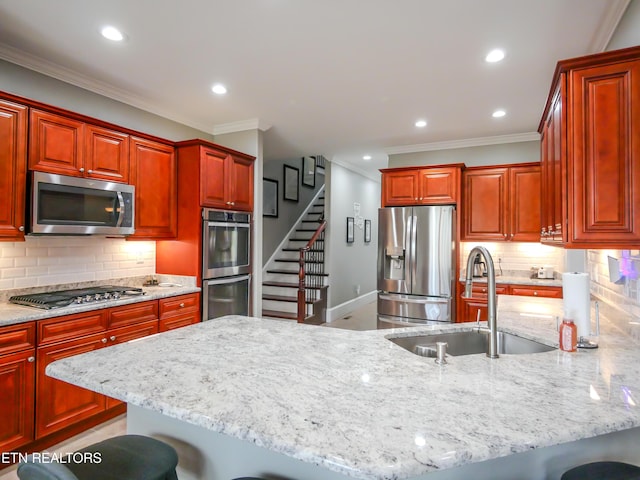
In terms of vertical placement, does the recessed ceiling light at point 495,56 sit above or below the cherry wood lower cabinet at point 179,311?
above

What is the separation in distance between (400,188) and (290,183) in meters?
2.82

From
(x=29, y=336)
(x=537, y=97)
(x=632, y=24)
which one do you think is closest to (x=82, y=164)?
(x=29, y=336)

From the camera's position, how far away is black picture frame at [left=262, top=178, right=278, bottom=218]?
637 centimetres

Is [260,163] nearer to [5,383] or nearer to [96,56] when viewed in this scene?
[96,56]

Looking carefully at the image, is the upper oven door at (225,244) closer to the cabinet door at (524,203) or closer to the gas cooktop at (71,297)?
the gas cooktop at (71,297)

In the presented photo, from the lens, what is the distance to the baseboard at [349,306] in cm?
609

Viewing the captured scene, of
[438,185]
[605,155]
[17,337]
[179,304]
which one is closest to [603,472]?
[605,155]

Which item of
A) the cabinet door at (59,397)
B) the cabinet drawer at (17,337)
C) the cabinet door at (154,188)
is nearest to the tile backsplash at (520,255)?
the cabinet door at (154,188)

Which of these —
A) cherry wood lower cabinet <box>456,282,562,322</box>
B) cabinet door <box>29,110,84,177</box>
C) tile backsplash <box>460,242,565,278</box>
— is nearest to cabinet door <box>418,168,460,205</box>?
tile backsplash <box>460,242,565,278</box>

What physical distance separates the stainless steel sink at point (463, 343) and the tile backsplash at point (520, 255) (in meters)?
2.78

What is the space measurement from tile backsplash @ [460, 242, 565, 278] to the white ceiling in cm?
157

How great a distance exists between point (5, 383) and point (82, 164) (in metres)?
1.57

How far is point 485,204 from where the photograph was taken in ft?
15.0

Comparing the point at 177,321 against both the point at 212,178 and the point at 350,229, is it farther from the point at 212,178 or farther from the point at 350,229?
the point at 350,229
